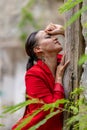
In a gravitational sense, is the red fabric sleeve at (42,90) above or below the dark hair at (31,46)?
below

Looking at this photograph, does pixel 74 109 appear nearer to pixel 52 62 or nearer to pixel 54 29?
pixel 52 62

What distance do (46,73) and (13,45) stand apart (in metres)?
8.66

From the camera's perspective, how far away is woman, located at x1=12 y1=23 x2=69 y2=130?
3472mm

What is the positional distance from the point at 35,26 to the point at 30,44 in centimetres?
789

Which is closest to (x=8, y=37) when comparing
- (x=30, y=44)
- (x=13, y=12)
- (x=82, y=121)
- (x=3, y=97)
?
(x=13, y=12)

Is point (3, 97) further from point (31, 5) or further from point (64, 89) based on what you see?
point (64, 89)

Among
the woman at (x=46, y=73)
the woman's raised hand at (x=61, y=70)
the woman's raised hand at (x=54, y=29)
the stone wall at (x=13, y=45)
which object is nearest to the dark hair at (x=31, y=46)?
the woman at (x=46, y=73)

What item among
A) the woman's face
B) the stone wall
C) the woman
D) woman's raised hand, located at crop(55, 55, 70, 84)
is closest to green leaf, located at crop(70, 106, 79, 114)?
the woman

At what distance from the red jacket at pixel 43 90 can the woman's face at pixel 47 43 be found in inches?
5.1

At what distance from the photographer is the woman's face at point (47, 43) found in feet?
11.8

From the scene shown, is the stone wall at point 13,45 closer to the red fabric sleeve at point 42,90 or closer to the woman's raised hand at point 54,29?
the woman's raised hand at point 54,29

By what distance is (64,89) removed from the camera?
358 centimetres

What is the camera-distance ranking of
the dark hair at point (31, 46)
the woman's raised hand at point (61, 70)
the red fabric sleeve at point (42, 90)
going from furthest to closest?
the dark hair at point (31, 46) < the woman's raised hand at point (61, 70) < the red fabric sleeve at point (42, 90)

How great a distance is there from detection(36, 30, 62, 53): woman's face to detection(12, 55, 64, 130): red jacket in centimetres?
13
